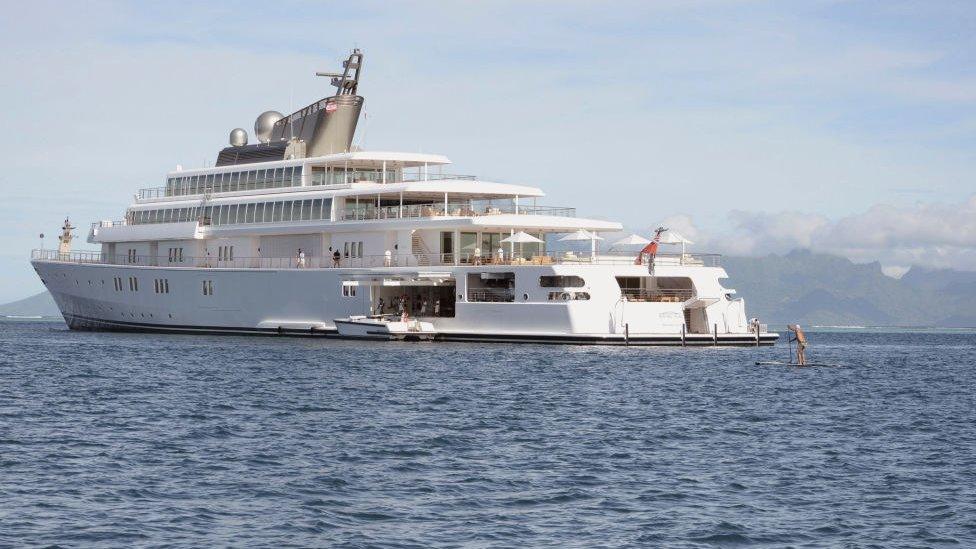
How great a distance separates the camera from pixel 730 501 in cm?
2144

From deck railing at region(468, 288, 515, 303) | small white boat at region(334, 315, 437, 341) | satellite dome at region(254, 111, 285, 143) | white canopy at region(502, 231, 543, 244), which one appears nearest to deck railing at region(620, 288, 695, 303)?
white canopy at region(502, 231, 543, 244)

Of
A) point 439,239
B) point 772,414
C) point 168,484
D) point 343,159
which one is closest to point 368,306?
point 439,239

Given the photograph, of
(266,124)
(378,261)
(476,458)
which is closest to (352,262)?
(378,261)

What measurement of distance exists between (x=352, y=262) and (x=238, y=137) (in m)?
16.1

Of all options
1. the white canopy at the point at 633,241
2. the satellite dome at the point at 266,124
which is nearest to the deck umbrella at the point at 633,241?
the white canopy at the point at 633,241

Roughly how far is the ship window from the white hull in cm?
26

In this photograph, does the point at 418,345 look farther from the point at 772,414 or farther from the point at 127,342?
the point at 772,414

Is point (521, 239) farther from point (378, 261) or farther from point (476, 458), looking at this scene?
point (476, 458)

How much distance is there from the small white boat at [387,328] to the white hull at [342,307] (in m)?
0.89

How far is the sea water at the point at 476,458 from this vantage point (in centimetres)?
1933

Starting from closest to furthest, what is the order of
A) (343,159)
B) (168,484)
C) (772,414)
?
(168,484)
(772,414)
(343,159)

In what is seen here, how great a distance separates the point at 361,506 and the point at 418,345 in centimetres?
3807

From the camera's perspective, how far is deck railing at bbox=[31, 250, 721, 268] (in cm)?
5788

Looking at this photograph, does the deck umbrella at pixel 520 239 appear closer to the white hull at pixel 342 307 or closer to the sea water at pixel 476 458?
the white hull at pixel 342 307
